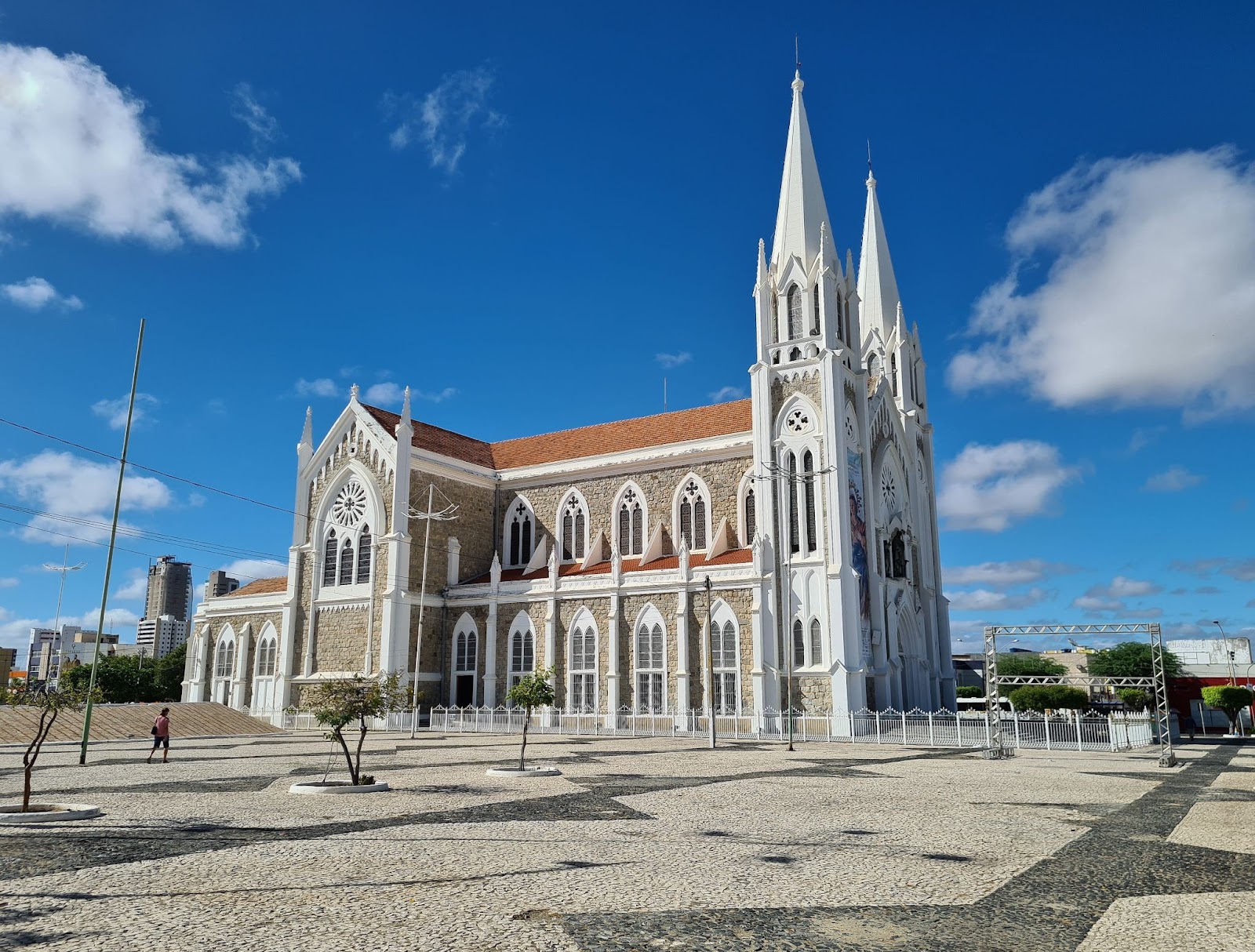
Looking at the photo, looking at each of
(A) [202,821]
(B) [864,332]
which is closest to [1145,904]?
(A) [202,821]

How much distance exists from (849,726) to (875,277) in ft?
101

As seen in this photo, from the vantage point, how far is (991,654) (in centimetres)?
2975

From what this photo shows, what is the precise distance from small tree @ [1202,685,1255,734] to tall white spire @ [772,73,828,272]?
35.7 m

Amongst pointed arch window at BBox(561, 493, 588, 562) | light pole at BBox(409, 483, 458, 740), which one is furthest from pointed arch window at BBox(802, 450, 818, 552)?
light pole at BBox(409, 483, 458, 740)

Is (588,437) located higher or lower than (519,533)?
higher

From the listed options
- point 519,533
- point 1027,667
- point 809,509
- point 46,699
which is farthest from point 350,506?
point 1027,667

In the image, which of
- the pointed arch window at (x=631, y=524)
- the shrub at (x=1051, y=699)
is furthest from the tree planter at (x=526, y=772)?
the shrub at (x=1051, y=699)

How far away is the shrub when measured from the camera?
6638 centimetres

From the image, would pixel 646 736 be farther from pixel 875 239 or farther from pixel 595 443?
pixel 875 239

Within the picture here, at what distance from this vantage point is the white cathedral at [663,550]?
39781mm

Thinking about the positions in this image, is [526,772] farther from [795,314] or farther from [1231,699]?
[1231,699]

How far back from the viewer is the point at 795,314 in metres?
43.9

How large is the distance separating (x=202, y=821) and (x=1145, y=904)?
1148 cm

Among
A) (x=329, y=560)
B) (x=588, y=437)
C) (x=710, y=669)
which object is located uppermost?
(x=588, y=437)
